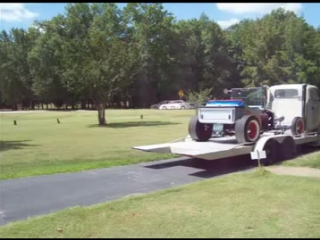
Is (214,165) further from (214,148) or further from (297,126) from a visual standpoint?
(297,126)

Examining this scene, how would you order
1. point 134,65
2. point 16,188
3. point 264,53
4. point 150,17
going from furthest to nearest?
1. point 150,17
2. point 264,53
3. point 134,65
4. point 16,188

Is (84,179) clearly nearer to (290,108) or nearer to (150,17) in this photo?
(290,108)

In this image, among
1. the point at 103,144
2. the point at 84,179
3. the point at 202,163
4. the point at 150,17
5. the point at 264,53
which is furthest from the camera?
the point at 150,17

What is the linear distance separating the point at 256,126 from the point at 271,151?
0.74 m

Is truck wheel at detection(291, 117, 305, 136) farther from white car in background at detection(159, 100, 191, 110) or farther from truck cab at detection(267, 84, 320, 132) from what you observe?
white car in background at detection(159, 100, 191, 110)

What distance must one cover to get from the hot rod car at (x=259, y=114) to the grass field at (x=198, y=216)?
3552 mm

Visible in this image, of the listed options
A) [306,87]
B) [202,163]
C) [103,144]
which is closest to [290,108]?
A: [306,87]

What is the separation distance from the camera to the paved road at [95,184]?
6.12 meters

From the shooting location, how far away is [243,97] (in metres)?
12.2

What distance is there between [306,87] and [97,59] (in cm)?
1803

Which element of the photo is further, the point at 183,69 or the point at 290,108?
the point at 183,69

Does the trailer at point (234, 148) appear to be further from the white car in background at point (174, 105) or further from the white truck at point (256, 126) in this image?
the white car in background at point (174, 105)

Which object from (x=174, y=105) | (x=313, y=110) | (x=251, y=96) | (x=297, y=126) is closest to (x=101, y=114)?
(x=251, y=96)

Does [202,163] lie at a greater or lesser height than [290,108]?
lesser
